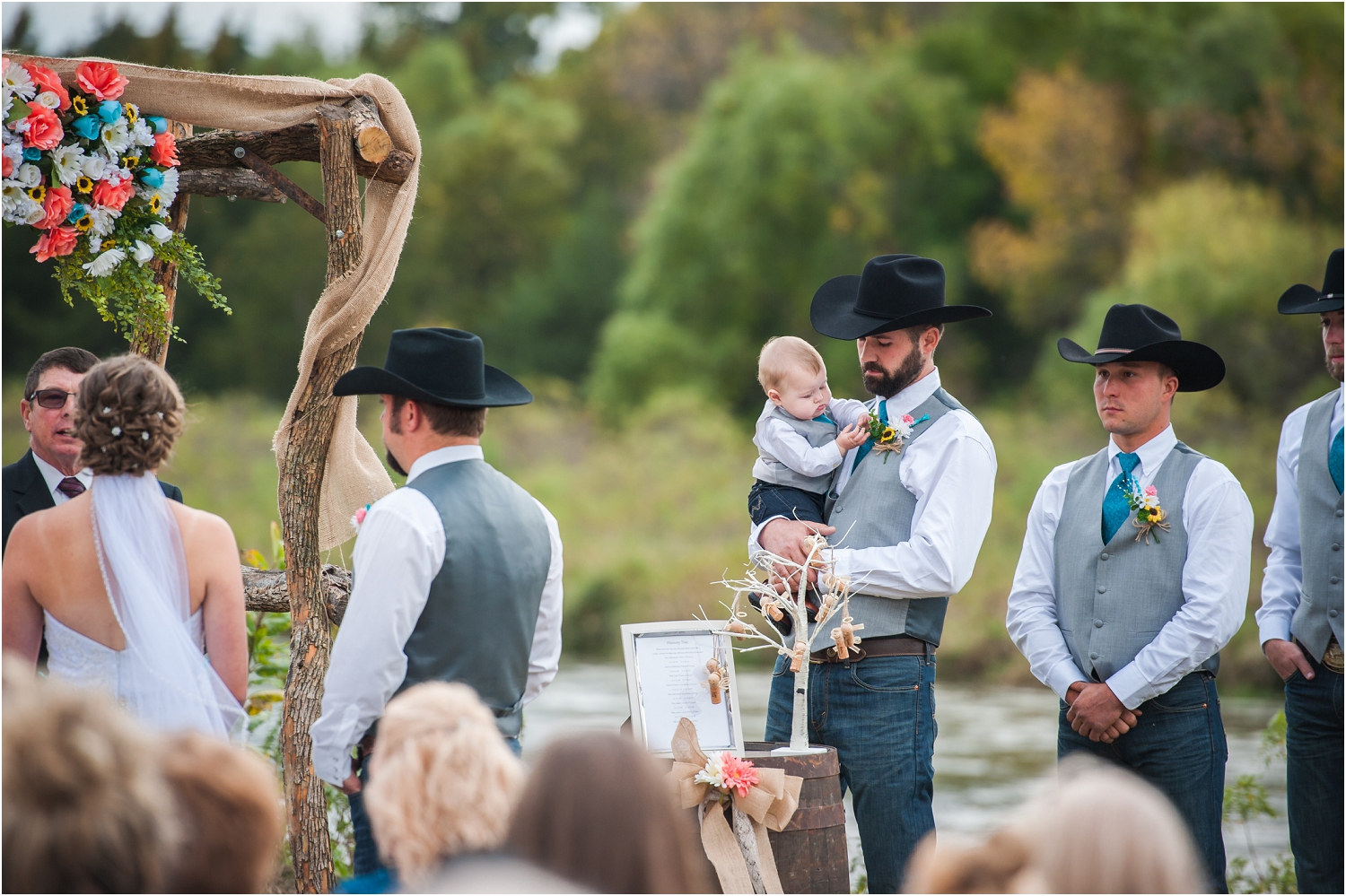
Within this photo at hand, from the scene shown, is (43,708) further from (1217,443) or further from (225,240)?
(225,240)

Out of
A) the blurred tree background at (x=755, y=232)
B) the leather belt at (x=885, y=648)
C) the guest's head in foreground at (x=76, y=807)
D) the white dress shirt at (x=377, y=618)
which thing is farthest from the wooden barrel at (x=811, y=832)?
the blurred tree background at (x=755, y=232)

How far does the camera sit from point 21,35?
20.5 meters

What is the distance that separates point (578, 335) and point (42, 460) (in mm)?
26818

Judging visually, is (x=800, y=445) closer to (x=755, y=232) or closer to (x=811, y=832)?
(x=811, y=832)

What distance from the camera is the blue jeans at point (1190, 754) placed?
3475 mm

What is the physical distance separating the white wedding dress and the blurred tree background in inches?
501

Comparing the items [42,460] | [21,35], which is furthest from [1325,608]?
[21,35]

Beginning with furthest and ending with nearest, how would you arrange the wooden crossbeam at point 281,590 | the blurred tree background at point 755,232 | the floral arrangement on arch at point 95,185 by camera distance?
the blurred tree background at point 755,232, the wooden crossbeam at point 281,590, the floral arrangement on arch at point 95,185

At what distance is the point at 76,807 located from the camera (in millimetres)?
1860

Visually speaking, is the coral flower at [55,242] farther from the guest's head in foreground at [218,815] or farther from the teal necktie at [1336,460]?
the teal necktie at [1336,460]

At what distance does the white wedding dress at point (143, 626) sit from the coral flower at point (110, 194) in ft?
4.28

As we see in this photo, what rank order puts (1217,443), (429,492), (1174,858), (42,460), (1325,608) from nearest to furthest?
(1174,858) < (429,492) < (1325,608) < (42,460) < (1217,443)

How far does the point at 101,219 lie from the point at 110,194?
9 cm

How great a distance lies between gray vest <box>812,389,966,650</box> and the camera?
140 inches
